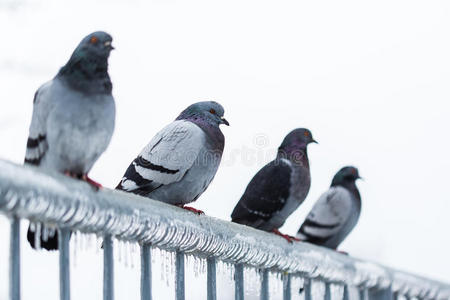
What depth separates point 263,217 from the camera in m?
7.69

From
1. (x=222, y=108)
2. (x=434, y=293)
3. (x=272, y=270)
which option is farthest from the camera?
(x=222, y=108)

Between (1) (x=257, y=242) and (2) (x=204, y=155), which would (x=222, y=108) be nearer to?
(2) (x=204, y=155)

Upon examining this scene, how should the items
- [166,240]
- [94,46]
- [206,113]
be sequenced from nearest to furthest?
[166,240], [94,46], [206,113]

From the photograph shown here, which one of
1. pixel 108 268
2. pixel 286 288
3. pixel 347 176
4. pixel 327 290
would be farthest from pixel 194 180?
pixel 108 268

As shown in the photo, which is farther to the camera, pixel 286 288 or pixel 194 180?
pixel 194 180

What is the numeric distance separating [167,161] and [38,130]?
2.27 metres

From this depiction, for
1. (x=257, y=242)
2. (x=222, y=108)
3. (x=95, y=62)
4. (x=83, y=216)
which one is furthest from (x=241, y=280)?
(x=222, y=108)

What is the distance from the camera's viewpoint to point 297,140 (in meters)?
8.36

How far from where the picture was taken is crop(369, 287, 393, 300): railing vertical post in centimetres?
474

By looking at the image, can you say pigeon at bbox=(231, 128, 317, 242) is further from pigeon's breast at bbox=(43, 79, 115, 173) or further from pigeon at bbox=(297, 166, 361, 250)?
pigeon's breast at bbox=(43, 79, 115, 173)

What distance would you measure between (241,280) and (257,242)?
196 mm

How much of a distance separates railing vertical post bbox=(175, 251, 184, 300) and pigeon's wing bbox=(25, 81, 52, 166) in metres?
1.39

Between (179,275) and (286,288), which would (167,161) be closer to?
(286,288)

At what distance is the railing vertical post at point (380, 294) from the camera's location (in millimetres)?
4738
